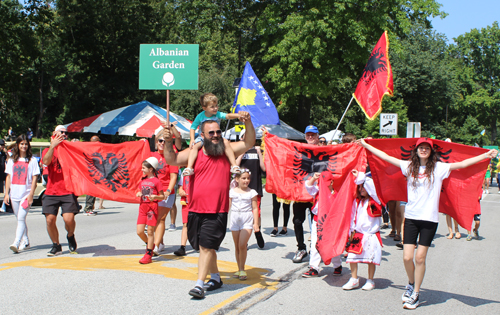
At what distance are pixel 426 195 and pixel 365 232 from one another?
3.38 ft

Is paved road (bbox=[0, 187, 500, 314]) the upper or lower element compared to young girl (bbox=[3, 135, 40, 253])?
lower

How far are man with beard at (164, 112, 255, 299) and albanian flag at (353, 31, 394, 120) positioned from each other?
4.89 meters

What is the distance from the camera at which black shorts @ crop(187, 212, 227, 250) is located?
5.23 metres

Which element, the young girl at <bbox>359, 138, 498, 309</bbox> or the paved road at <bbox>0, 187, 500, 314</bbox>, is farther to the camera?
the young girl at <bbox>359, 138, 498, 309</bbox>

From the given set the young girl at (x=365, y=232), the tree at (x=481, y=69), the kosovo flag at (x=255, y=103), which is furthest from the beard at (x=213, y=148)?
the tree at (x=481, y=69)

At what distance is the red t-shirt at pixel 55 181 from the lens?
7254mm

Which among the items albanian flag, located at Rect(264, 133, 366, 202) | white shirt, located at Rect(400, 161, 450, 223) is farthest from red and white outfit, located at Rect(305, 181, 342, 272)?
white shirt, located at Rect(400, 161, 450, 223)

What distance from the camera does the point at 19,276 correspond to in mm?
5855

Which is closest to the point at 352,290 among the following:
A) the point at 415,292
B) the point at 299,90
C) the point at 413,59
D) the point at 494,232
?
the point at 415,292

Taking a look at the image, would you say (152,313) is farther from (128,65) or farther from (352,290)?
(128,65)

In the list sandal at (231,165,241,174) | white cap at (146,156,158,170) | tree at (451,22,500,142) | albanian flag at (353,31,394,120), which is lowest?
white cap at (146,156,158,170)

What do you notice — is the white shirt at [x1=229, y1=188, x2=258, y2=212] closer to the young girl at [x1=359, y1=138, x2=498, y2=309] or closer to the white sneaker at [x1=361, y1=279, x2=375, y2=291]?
the white sneaker at [x1=361, y1=279, x2=375, y2=291]

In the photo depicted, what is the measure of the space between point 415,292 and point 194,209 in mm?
2668

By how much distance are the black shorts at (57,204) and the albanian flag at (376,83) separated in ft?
19.1
